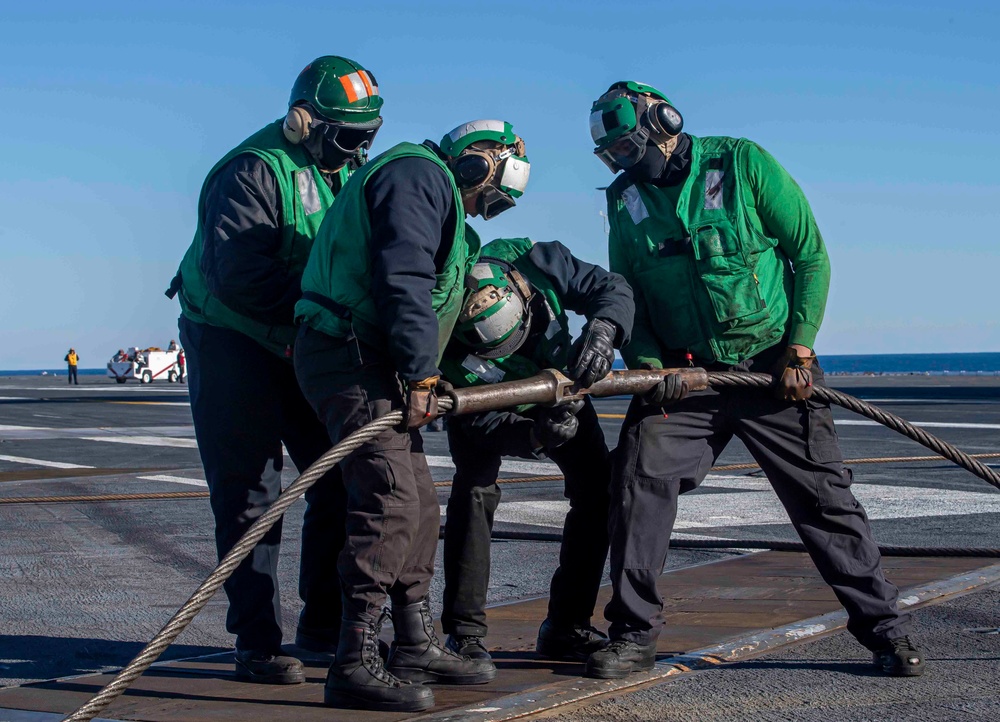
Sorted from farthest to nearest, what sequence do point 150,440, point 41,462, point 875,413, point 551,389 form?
point 150,440
point 41,462
point 875,413
point 551,389

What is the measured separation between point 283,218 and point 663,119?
1.43 m

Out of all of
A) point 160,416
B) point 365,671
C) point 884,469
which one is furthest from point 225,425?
point 160,416

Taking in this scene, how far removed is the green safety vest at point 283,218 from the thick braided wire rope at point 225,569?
0.77 meters

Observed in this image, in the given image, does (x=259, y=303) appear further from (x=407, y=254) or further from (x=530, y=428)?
(x=530, y=428)

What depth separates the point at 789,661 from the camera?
13.6ft

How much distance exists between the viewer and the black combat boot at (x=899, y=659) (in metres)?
3.97

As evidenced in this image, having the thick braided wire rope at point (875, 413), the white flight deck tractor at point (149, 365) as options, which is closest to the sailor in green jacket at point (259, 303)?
the thick braided wire rope at point (875, 413)

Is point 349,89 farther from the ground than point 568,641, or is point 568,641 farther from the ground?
point 349,89

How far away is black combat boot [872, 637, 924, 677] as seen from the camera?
397 cm

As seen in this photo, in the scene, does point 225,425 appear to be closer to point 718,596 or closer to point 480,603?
point 480,603

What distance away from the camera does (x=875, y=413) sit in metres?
4.55

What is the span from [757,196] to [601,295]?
0.71 meters

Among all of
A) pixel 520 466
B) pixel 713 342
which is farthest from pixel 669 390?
pixel 520 466

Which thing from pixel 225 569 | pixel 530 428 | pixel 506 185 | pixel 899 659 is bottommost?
pixel 899 659
